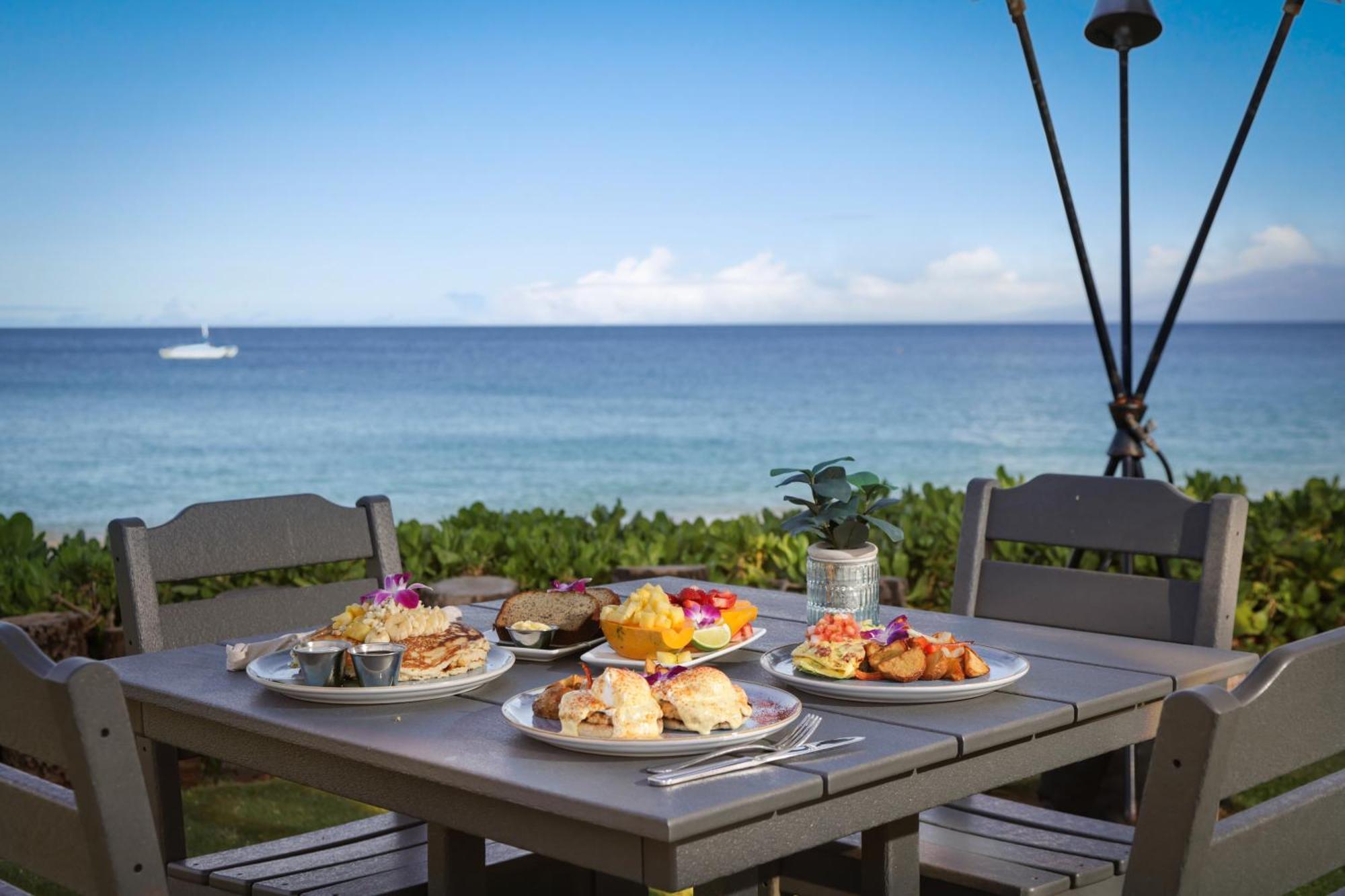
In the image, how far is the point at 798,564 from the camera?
14.9 ft

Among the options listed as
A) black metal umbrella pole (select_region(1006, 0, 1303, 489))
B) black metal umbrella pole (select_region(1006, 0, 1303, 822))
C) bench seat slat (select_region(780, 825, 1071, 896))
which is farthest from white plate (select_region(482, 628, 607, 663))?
black metal umbrella pole (select_region(1006, 0, 1303, 489))

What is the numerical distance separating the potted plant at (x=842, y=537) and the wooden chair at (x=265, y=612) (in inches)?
24.3

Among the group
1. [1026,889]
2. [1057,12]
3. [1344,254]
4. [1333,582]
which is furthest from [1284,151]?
[1026,889]

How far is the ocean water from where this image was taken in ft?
77.9

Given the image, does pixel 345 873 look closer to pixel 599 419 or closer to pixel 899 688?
pixel 899 688

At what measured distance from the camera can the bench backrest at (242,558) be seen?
2408mm

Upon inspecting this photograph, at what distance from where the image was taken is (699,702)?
1.47 meters

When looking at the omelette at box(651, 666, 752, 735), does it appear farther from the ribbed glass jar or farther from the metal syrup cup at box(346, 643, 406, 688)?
the ribbed glass jar

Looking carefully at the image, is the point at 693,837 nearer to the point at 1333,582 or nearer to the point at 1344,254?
the point at 1333,582

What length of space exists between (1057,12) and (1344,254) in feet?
34.6

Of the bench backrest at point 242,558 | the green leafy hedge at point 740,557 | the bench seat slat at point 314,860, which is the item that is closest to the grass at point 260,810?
the green leafy hedge at point 740,557

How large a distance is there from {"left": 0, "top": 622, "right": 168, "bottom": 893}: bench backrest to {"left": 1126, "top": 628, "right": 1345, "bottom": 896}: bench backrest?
92 centimetres

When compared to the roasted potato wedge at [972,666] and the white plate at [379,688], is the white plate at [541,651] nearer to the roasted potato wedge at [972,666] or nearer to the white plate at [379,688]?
the white plate at [379,688]

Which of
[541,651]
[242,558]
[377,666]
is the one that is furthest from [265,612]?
[377,666]
